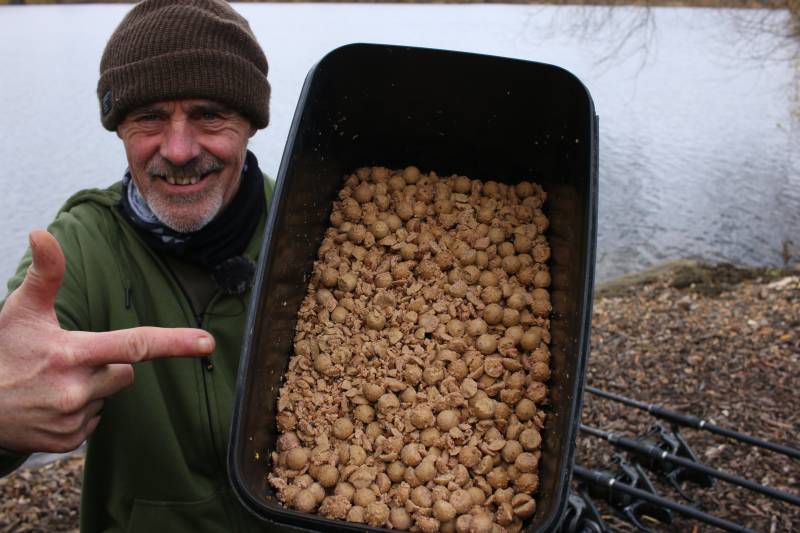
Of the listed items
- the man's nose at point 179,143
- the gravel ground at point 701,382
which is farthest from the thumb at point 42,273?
the gravel ground at point 701,382

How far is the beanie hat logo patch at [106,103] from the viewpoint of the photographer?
1463 millimetres

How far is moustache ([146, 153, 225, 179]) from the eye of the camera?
4.77 feet

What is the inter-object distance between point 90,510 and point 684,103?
8.45 metres

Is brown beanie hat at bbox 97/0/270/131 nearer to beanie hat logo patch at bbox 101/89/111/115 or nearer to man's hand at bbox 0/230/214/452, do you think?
beanie hat logo patch at bbox 101/89/111/115

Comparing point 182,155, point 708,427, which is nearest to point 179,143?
point 182,155

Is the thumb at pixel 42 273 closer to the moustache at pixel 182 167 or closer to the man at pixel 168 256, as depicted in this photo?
the man at pixel 168 256

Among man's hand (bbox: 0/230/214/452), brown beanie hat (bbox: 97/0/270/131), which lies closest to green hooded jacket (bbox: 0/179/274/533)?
brown beanie hat (bbox: 97/0/270/131)

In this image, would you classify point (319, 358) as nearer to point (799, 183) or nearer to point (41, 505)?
point (41, 505)

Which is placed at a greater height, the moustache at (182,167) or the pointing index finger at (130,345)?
the moustache at (182,167)

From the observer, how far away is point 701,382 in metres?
3.45

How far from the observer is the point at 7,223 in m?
4.36

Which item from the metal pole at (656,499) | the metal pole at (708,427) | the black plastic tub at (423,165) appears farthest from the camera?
the metal pole at (708,427)

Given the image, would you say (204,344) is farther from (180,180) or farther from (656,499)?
(656,499)

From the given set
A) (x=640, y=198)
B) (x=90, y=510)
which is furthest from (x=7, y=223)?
(x=640, y=198)
